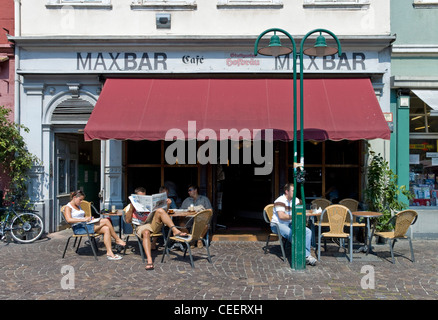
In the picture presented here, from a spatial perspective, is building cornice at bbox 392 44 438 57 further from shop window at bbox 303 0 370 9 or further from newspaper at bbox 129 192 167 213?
newspaper at bbox 129 192 167 213

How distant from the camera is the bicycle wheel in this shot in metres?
9.00

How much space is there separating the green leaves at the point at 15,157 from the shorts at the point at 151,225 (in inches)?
142

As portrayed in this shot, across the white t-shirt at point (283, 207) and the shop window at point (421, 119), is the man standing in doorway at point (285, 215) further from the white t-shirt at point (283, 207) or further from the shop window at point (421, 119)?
the shop window at point (421, 119)

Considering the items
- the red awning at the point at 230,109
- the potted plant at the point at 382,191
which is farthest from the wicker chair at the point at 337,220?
the potted plant at the point at 382,191

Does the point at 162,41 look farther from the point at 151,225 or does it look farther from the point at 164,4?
the point at 151,225

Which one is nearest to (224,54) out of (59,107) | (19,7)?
(59,107)

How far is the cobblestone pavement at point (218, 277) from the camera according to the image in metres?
5.57

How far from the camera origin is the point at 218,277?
6371mm

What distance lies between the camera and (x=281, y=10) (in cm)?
970

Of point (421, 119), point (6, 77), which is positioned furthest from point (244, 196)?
point (6, 77)

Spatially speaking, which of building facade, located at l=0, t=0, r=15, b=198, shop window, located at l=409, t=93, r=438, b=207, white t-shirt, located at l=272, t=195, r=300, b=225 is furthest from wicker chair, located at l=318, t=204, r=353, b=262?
building facade, located at l=0, t=0, r=15, b=198

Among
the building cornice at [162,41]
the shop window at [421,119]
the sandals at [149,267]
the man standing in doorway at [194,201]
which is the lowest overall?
the sandals at [149,267]

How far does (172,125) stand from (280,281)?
3.66 m

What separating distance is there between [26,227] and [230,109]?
16.4 feet
